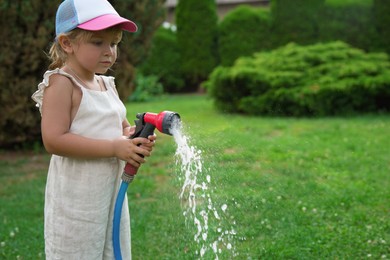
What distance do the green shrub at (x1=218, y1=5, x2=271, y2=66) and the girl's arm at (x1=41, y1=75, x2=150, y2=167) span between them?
11.6 meters

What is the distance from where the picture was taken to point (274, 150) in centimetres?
583

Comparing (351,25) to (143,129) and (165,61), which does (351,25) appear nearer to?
(165,61)

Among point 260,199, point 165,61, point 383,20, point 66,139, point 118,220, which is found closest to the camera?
point 66,139

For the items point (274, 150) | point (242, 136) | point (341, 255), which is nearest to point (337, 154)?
point (274, 150)

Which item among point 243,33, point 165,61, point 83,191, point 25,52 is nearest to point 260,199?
point 83,191

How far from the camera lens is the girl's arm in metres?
1.95

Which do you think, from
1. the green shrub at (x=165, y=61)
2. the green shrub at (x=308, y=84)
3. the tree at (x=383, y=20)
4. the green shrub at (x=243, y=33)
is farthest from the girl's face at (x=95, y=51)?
the green shrub at (x=165, y=61)

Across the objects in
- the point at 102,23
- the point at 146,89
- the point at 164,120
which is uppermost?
the point at 102,23

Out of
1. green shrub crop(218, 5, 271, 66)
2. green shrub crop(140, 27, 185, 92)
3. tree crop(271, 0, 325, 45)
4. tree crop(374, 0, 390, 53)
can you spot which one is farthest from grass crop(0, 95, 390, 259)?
green shrub crop(140, 27, 185, 92)

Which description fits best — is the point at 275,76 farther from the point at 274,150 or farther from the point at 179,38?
the point at 179,38

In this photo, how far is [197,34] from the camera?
46.3 feet

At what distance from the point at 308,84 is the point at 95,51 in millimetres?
7226

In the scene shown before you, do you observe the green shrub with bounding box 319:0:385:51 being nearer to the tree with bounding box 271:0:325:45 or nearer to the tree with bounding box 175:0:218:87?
the tree with bounding box 271:0:325:45

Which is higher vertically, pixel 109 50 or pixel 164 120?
pixel 109 50
